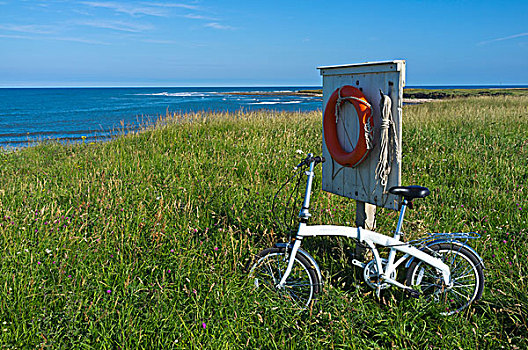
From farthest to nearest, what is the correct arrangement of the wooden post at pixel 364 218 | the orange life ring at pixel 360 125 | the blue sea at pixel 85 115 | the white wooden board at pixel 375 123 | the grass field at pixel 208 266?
the blue sea at pixel 85 115 → the wooden post at pixel 364 218 → the orange life ring at pixel 360 125 → the white wooden board at pixel 375 123 → the grass field at pixel 208 266

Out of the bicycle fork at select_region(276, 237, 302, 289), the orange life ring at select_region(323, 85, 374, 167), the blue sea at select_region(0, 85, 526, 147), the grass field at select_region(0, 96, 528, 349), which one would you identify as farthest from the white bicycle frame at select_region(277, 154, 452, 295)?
the blue sea at select_region(0, 85, 526, 147)

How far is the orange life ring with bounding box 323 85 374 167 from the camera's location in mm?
2984

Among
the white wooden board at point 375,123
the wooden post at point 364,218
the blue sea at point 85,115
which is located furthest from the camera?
the blue sea at point 85,115

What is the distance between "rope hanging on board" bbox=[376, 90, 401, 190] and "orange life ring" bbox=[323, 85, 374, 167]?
0.40ft

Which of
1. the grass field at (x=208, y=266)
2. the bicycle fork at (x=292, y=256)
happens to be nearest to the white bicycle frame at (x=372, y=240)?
the bicycle fork at (x=292, y=256)

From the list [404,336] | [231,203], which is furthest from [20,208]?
[404,336]

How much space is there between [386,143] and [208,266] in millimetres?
1677

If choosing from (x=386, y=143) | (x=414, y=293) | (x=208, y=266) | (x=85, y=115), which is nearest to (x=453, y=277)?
(x=414, y=293)

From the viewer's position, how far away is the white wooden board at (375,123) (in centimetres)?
281

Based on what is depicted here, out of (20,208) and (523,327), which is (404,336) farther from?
(20,208)

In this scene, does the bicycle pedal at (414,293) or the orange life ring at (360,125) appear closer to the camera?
the bicycle pedal at (414,293)

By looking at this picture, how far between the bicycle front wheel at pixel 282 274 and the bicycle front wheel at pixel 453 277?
75cm

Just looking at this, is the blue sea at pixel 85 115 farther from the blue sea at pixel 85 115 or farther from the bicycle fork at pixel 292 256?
the bicycle fork at pixel 292 256

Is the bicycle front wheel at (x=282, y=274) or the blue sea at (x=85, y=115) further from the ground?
the blue sea at (x=85, y=115)
